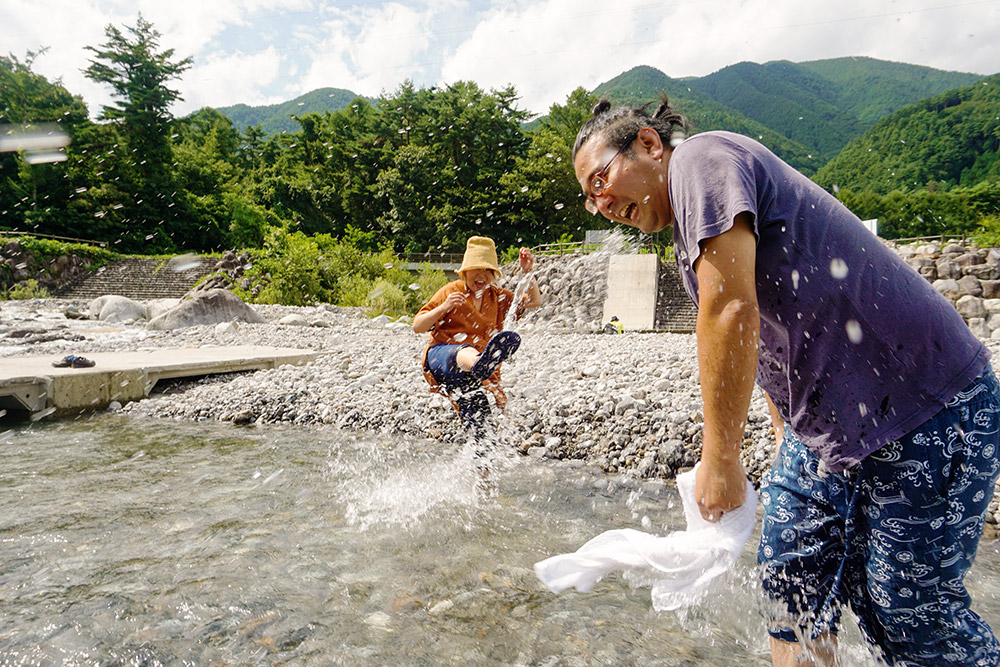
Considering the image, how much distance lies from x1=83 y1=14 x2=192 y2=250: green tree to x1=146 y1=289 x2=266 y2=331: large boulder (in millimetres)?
25009

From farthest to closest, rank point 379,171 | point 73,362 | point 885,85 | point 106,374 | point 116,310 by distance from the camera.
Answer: point 885,85
point 379,171
point 116,310
point 73,362
point 106,374

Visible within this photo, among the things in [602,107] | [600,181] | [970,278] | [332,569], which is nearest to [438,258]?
[970,278]

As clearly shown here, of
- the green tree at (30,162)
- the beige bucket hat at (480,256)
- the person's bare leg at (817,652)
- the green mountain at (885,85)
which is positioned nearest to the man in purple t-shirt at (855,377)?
the person's bare leg at (817,652)

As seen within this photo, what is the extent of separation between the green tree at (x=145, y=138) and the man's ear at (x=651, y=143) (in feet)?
129

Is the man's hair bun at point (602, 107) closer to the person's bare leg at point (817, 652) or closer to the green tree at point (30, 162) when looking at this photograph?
the person's bare leg at point (817, 652)

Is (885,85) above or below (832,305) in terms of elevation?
above

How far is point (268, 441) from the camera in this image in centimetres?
554

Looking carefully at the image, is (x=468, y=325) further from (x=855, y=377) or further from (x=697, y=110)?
(x=855, y=377)

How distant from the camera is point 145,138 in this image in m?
36.0

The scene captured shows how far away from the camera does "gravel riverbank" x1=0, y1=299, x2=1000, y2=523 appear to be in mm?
4750

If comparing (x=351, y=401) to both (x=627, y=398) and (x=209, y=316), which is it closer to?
(x=627, y=398)

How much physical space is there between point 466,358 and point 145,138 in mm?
40945

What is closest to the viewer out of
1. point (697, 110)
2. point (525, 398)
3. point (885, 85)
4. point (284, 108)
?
point (697, 110)

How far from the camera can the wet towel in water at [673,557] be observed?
1.37 meters
